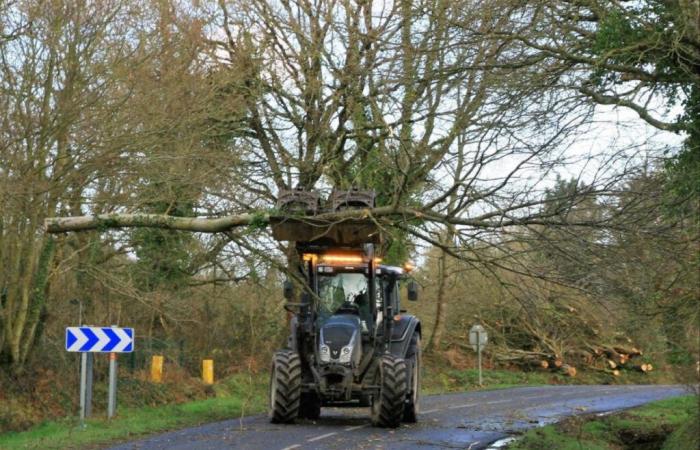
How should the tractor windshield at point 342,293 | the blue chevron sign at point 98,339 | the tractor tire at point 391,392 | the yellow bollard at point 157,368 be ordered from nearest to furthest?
the tractor tire at point 391,392
the blue chevron sign at point 98,339
the tractor windshield at point 342,293
the yellow bollard at point 157,368

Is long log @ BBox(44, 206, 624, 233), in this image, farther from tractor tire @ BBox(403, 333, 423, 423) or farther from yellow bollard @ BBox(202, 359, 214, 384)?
yellow bollard @ BBox(202, 359, 214, 384)

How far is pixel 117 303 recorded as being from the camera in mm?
23219

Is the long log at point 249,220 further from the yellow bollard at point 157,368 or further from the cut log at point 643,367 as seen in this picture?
the cut log at point 643,367

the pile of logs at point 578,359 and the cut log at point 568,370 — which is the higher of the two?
the pile of logs at point 578,359

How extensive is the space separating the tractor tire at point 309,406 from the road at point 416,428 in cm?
23

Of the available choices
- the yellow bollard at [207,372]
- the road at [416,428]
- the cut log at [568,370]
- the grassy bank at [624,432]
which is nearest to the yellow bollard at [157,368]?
the yellow bollard at [207,372]

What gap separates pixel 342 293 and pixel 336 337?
112 cm

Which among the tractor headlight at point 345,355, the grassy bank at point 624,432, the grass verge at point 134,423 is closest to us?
the grassy bank at point 624,432

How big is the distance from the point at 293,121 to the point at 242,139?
1.56 meters

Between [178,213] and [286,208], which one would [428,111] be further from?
[178,213]

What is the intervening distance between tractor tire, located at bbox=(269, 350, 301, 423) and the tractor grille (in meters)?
0.57

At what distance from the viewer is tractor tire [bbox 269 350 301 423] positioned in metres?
16.3

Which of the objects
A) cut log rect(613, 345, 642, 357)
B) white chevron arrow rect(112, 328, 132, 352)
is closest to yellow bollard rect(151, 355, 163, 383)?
white chevron arrow rect(112, 328, 132, 352)

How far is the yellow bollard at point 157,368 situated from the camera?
22953mm
